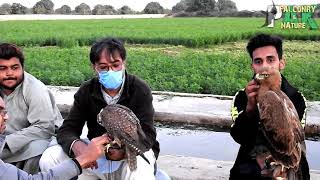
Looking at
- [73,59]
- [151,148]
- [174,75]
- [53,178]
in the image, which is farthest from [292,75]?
[53,178]

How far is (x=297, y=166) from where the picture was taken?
109 inches

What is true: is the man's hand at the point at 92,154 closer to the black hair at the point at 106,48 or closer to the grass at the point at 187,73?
the black hair at the point at 106,48

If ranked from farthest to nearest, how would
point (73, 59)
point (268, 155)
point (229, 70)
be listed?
point (73, 59)
point (229, 70)
point (268, 155)

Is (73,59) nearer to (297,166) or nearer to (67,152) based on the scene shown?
(67,152)

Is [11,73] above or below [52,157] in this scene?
above

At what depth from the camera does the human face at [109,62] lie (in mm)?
3283

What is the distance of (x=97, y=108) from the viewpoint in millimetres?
3494

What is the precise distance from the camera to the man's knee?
3.34 metres

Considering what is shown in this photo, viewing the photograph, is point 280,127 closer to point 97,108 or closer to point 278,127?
point 278,127

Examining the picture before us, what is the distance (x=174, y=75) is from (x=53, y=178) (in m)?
8.77

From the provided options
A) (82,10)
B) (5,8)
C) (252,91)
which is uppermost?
(5,8)

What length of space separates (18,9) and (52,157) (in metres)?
79.7

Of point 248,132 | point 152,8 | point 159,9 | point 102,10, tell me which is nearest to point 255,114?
point 248,132

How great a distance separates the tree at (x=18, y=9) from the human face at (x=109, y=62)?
259 ft
